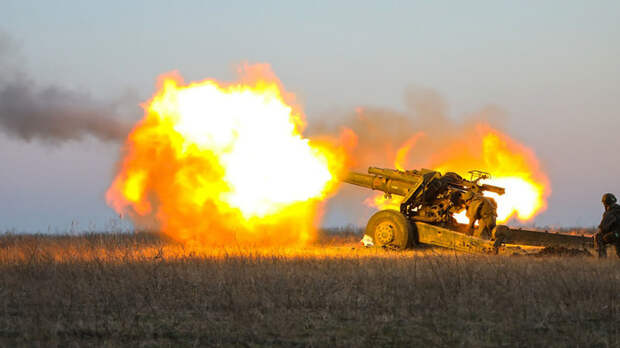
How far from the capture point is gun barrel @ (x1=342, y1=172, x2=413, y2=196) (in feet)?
82.7

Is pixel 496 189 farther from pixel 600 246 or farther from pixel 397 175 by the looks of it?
pixel 600 246

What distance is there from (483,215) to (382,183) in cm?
385

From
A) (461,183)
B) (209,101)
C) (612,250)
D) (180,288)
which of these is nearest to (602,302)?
(180,288)

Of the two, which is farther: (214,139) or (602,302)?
(214,139)

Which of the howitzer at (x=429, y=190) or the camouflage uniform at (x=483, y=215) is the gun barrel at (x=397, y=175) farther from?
the camouflage uniform at (x=483, y=215)

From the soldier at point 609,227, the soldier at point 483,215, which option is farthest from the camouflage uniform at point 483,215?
the soldier at point 609,227

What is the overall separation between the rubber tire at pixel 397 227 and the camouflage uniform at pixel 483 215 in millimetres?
2032

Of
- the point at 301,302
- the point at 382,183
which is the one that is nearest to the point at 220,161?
the point at 382,183

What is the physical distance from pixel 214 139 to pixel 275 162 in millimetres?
2358

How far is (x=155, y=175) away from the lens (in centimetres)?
2662

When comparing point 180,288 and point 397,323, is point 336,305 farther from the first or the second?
point 180,288

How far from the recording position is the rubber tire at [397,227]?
23.9m

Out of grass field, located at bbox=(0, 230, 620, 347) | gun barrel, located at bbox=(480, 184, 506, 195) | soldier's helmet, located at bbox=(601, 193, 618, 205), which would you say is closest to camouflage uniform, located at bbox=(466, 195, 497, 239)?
gun barrel, located at bbox=(480, 184, 506, 195)

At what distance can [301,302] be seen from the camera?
→ 498 inches
